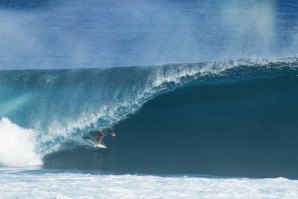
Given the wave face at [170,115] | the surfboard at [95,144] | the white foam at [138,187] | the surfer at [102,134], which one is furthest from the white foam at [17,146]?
the white foam at [138,187]

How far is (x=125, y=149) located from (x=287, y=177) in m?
5.33

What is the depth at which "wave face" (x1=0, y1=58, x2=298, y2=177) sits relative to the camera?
17.3 m

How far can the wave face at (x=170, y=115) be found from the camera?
17344 millimetres

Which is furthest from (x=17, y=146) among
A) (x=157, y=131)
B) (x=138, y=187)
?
(x=138, y=187)

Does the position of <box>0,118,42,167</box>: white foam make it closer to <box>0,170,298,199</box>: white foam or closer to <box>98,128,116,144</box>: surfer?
<box>98,128,116,144</box>: surfer

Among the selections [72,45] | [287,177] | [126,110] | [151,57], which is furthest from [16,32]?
[287,177]

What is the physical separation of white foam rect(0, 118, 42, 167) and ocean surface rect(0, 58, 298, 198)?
32 millimetres

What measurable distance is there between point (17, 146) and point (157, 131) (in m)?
4.43

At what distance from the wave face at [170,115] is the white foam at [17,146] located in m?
0.30

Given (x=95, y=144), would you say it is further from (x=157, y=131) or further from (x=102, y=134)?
(x=157, y=131)

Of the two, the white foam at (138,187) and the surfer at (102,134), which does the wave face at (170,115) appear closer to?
the surfer at (102,134)

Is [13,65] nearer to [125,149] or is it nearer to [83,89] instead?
[83,89]

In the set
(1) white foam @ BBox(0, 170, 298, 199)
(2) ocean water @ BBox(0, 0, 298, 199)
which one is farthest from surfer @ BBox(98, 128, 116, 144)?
(1) white foam @ BBox(0, 170, 298, 199)

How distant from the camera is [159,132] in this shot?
1958 centimetres
